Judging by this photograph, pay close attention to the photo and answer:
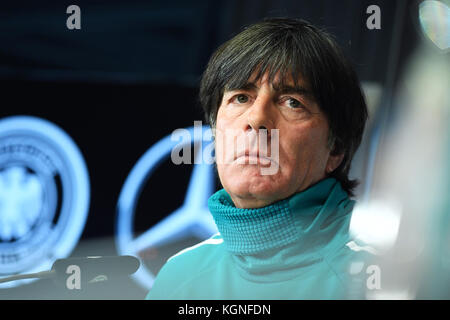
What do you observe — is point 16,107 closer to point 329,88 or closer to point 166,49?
point 166,49

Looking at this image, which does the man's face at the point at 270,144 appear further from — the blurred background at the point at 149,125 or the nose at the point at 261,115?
the blurred background at the point at 149,125

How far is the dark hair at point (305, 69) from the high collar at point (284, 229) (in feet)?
0.33

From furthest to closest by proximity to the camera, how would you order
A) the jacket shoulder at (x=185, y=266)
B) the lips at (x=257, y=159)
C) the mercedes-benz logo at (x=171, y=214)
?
1. the mercedes-benz logo at (x=171, y=214)
2. the jacket shoulder at (x=185, y=266)
3. the lips at (x=257, y=159)

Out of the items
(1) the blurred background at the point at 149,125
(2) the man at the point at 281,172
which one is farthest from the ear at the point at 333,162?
(1) the blurred background at the point at 149,125

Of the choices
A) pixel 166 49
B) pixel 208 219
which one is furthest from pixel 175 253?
pixel 166 49

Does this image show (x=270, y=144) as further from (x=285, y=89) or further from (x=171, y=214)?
(x=171, y=214)

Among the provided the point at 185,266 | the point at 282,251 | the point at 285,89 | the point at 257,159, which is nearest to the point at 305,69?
the point at 285,89

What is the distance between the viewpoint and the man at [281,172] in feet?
3.39

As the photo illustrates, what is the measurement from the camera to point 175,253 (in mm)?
1214

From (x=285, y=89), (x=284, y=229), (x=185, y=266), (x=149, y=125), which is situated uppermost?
(x=285, y=89)

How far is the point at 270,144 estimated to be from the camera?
1.03 m

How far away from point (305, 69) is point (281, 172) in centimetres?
19

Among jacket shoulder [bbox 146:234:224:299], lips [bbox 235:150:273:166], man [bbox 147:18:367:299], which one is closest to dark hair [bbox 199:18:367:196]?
man [bbox 147:18:367:299]
